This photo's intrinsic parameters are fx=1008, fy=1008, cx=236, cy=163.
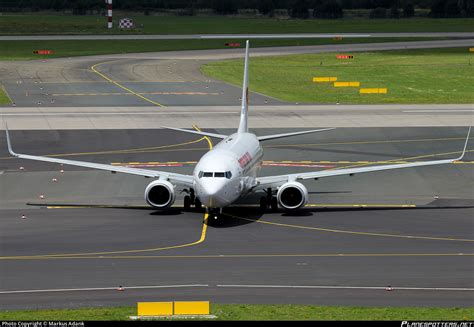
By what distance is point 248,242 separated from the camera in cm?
5009

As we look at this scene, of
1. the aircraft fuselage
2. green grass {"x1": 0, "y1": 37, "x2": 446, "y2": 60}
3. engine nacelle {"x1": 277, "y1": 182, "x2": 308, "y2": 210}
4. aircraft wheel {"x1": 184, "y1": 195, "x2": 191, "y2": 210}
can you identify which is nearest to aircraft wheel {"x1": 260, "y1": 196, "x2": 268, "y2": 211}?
the aircraft fuselage

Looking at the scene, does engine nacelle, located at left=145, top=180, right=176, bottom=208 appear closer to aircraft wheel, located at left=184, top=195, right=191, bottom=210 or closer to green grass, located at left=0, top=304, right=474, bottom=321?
aircraft wheel, located at left=184, top=195, right=191, bottom=210

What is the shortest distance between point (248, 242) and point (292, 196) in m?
6.92

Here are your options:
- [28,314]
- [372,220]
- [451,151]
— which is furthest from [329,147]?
[28,314]

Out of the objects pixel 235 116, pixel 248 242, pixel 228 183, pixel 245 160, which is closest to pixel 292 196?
pixel 245 160

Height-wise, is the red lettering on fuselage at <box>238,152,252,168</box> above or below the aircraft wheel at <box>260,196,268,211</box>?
above

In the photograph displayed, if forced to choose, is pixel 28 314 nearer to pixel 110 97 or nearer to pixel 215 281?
pixel 215 281

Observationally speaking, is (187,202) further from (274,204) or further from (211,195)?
(211,195)

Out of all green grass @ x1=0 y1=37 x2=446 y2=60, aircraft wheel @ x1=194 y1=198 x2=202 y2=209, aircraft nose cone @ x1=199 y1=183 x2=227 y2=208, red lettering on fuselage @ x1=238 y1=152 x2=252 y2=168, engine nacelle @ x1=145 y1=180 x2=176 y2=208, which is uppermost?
red lettering on fuselage @ x1=238 y1=152 x2=252 y2=168

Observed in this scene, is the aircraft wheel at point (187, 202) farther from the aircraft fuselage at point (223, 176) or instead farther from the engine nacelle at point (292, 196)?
the engine nacelle at point (292, 196)

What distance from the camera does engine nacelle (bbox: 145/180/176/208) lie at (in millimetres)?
56031

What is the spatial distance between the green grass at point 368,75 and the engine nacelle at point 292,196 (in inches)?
2160

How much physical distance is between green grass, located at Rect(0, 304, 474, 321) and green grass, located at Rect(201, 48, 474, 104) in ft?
242

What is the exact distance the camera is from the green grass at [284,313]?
3612 centimetres
